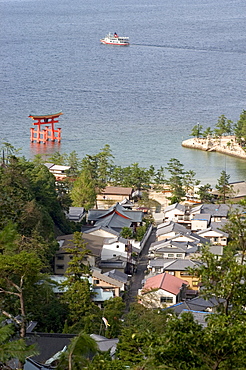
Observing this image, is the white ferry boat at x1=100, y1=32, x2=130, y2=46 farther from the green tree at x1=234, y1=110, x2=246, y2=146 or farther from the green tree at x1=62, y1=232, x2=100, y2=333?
the green tree at x1=62, y1=232, x2=100, y2=333

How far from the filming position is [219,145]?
25391 millimetres

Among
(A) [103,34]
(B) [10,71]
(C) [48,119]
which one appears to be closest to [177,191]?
(C) [48,119]

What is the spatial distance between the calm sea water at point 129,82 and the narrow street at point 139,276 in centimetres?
724

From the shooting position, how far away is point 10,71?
142ft

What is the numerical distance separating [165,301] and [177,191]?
7300 mm

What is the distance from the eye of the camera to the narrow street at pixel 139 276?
11844mm

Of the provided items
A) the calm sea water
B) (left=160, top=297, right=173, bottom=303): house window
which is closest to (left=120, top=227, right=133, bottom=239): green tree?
(left=160, top=297, right=173, bottom=303): house window

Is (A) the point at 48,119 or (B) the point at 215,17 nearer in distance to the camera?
Answer: (A) the point at 48,119

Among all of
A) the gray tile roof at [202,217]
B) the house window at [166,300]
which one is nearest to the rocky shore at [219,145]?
the gray tile roof at [202,217]

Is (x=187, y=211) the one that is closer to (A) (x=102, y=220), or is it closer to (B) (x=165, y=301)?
(A) (x=102, y=220)

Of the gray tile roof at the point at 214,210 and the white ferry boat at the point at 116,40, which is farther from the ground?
the white ferry boat at the point at 116,40

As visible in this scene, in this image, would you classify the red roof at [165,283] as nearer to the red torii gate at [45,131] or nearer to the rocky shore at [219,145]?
the rocky shore at [219,145]

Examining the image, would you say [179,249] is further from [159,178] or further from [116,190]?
[159,178]

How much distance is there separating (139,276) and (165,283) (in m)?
1.33
